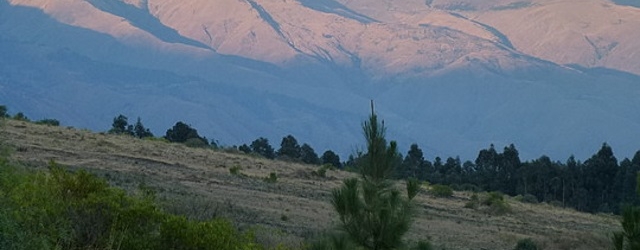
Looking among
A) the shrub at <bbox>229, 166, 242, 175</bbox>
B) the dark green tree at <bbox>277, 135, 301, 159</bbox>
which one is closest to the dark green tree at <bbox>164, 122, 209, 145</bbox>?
the dark green tree at <bbox>277, 135, 301, 159</bbox>

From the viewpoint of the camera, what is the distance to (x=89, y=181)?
1485 cm

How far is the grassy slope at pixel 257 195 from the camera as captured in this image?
27781mm

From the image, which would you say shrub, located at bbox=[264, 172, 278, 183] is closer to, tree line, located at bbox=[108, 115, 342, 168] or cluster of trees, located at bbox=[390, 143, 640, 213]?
cluster of trees, located at bbox=[390, 143, 640, 213]

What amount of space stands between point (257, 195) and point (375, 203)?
20.8m

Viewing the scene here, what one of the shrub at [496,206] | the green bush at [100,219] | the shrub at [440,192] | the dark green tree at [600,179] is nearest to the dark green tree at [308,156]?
the dark green tree at [600,179]

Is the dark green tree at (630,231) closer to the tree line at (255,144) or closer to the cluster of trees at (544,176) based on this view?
the cluster of trees at (544,176)

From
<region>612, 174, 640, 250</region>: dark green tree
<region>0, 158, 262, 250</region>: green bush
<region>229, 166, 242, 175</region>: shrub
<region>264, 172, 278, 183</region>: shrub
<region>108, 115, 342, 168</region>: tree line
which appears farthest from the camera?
<region>108, 115, 342, 168</region>: tree line

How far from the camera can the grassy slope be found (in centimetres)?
2778

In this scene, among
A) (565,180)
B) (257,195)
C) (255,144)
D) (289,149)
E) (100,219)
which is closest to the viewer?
(100,219)

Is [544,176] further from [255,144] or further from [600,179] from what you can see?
[255,144]

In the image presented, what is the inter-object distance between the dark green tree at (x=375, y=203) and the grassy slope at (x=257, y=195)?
780cm

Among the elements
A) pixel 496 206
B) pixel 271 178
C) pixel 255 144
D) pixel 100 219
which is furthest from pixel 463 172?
pixel 100 219

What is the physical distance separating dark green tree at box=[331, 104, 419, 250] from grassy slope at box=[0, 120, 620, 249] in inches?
307

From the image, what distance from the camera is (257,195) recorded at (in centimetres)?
3331
